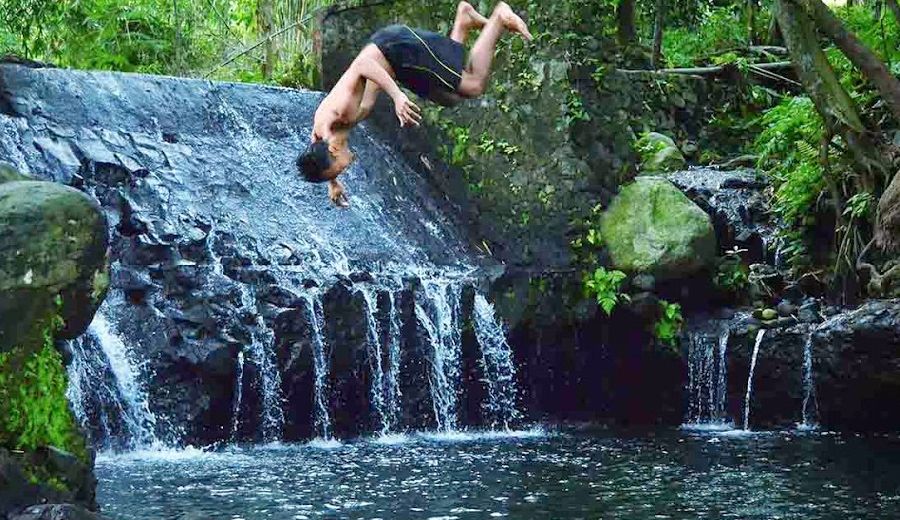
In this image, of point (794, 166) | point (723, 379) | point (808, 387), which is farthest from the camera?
point (794, 166)

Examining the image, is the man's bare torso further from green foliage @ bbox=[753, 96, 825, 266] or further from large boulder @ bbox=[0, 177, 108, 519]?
green foliage @ bbox=[753, 96, 825, 266]

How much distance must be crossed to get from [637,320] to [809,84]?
102 inches

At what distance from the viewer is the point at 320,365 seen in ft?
36.1

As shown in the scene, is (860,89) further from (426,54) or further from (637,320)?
(426,54)

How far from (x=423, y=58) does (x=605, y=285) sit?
5611mm

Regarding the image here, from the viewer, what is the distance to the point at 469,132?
13.3 meters

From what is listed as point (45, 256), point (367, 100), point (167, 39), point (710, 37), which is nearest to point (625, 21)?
point (710, 37)

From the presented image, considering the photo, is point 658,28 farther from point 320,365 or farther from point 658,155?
point 320,365

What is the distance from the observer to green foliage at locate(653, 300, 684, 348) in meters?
12.4

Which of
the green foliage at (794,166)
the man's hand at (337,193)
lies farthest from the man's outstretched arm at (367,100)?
the green foliage at (794,166)

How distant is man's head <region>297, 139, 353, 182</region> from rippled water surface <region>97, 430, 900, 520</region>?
198 centimetres

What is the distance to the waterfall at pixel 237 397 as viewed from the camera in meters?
10.5

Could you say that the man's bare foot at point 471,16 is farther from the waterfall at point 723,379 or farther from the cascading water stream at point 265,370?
the waterfall at point 723,379

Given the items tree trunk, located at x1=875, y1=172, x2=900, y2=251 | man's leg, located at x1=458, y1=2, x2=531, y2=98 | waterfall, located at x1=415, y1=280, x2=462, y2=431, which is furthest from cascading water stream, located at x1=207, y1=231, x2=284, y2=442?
tree trunk, located at x1=875, y1=172, x2=900, y2=251
